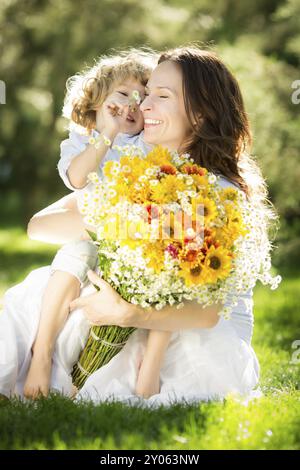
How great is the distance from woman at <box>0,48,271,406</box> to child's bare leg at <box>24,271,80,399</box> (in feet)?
0.21

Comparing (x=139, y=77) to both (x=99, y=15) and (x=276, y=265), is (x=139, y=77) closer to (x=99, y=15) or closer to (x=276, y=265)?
(x=276, y=265)

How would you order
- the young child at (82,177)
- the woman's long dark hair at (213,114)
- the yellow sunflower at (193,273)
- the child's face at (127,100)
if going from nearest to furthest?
the yellow sunflower at (193,273)
the young child at (82,177)
the woman's long dark hair at (213,114)
the child's face at (127,100)

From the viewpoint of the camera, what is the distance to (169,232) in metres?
3.30

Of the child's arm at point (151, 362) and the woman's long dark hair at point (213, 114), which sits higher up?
the woman's long dark hair at point (213, 114)

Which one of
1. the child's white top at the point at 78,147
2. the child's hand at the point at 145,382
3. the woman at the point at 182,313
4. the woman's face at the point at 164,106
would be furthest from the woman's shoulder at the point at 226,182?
the child's hand at the point at 145,382

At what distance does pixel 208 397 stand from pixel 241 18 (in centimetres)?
920

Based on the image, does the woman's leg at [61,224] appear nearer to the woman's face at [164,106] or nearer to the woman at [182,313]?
the woman at [182,313]

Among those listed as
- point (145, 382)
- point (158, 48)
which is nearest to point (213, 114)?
point (145, 382)

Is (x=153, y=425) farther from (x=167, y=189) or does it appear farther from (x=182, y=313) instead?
(x=167, y=189)

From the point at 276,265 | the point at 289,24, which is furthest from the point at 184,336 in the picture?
the point at 289,24

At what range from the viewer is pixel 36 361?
3.76 meters

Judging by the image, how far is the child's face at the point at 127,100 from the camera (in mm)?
4250

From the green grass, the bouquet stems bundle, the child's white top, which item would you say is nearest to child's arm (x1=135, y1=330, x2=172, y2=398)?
the bouquet stems bundle

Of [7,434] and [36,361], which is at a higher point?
[36,361]
